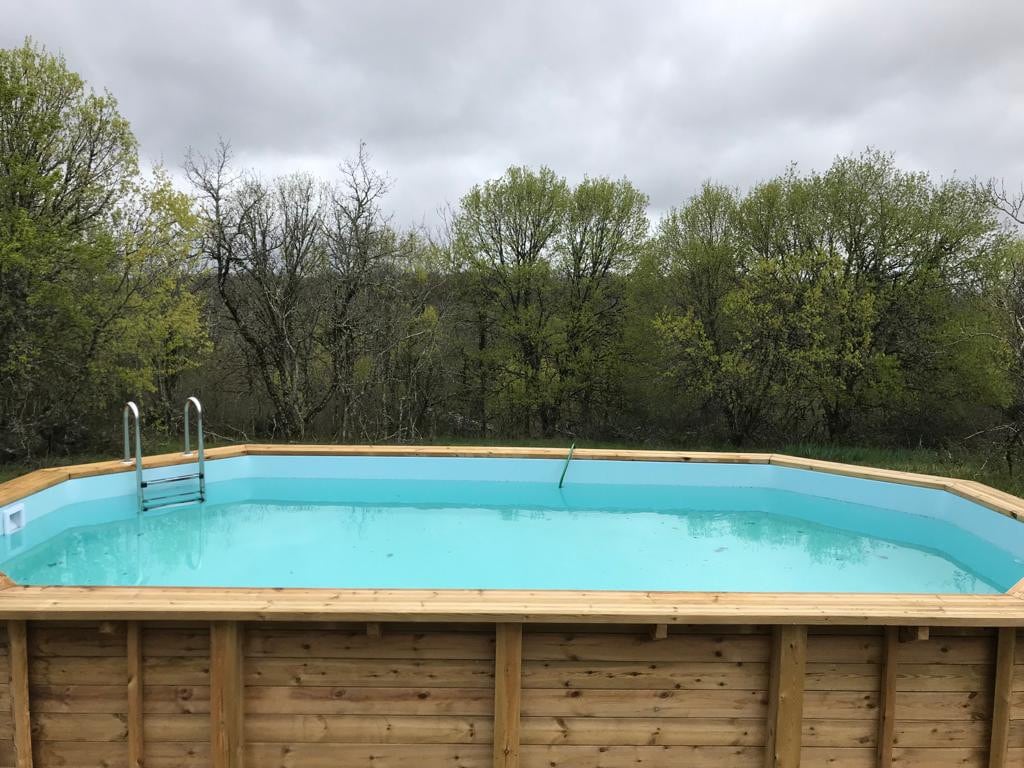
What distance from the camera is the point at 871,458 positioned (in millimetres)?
8516

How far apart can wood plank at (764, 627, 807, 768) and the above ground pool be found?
5.54 feet

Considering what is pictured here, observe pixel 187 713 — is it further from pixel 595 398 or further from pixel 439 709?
pixel 595 398

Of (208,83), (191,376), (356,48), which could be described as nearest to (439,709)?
(356,48)

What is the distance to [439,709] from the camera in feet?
7.85

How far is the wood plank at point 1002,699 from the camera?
2391 mm

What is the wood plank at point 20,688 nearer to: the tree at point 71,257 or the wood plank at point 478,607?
the wood plank at point 478,607

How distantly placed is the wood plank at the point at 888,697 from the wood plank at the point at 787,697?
0.31 m

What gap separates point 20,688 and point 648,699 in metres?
2.29

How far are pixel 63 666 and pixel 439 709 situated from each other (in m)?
1.39

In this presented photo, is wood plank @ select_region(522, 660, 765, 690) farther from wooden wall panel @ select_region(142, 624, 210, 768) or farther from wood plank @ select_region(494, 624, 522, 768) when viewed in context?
wooden wall panel @ select_region(142, 624, 210, 768)

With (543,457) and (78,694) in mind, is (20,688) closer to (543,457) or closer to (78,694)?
(78,694)

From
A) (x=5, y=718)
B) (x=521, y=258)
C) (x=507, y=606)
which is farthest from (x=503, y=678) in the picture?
(x=521, y=258)

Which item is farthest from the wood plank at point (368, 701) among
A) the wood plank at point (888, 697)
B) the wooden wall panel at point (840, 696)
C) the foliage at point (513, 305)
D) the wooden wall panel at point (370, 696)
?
the foliage at point (513, 305)

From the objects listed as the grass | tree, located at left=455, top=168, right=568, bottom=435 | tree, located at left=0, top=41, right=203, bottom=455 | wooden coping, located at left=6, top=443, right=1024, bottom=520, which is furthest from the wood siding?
tree, located at left=455, top=168, right=568, bottom=435
